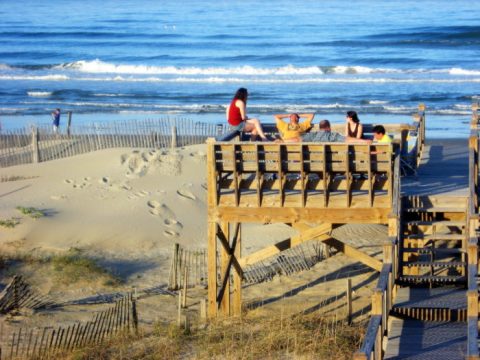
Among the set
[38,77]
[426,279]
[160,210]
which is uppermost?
[38,77]

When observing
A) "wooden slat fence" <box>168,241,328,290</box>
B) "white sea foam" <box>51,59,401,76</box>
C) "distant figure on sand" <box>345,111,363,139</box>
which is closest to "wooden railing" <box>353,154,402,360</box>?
"distant figure on sand" <box>345,111,363,139</box>

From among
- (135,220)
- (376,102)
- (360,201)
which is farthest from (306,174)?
(376,102)

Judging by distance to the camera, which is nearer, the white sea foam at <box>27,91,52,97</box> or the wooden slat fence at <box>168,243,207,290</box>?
the wooden slat fence at <box>168,243,207,290</box>

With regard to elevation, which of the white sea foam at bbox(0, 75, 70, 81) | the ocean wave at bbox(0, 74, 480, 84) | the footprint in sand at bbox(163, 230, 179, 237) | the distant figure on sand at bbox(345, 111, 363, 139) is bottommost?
the footprint in sand at bbox(163, 230, 179, 237)

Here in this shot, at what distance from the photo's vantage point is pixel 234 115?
52.9 ft

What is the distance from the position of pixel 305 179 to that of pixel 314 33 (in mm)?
61105

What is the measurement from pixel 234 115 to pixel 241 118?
0.13 meters

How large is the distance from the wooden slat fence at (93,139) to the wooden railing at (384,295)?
1453 cm

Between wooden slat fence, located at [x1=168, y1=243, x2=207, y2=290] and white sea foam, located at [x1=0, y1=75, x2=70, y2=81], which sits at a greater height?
white sea foam, located at [x1=0, y1=75, x2=70, y2=81]

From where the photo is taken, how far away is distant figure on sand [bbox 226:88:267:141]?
52.6 feet

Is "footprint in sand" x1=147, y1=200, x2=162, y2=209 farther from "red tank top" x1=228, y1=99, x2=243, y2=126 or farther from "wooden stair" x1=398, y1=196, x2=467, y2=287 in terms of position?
"wooden stair" x1=398, y1=196, x2=467, y2=287

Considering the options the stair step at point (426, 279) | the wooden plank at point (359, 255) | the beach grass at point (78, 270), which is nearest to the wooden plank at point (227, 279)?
the wooden plank at point (359, 255)

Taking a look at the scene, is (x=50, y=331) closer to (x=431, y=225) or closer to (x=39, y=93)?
(x=431, y=225)

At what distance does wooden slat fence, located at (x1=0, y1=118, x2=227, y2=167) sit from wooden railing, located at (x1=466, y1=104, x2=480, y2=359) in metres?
13.1
